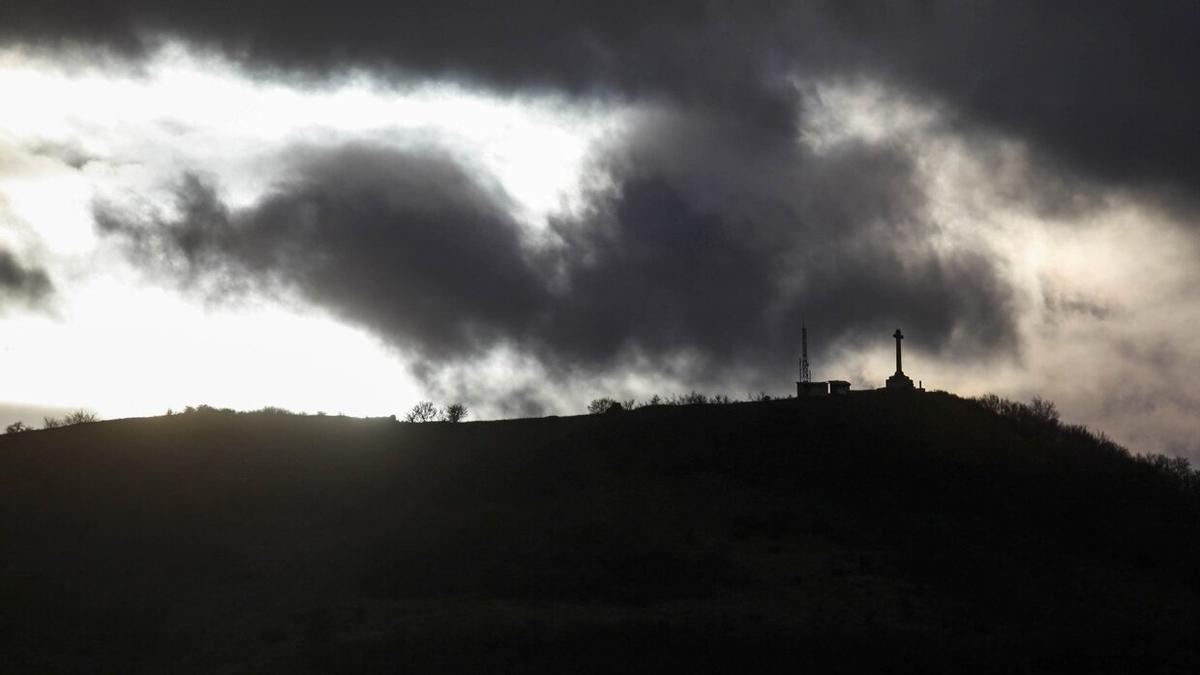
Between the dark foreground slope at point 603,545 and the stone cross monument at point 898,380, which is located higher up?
the stone cross monument at point 898,380

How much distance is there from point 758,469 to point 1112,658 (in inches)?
749

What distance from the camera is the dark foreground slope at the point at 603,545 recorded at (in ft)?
114

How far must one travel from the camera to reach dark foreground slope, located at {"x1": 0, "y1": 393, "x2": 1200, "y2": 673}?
114ft

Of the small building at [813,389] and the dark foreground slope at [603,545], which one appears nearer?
the dark foreground slope at [603,545]

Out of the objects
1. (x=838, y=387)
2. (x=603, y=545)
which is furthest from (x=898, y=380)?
(x=603, y=545)

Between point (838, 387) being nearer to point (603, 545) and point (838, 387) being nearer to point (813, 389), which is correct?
point (813, 389)

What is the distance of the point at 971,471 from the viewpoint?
50.4 m

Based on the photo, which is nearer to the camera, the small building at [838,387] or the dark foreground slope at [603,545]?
the dark foreground slope at [603,545]

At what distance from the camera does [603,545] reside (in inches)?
1757

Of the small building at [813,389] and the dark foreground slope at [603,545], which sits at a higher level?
the small building at [813,389]

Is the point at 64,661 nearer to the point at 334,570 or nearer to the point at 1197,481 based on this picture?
the point at 334,570

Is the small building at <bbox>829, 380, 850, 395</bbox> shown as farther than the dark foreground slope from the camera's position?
Yes

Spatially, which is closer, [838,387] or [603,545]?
[603,545]

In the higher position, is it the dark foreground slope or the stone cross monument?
the stone cross monument
